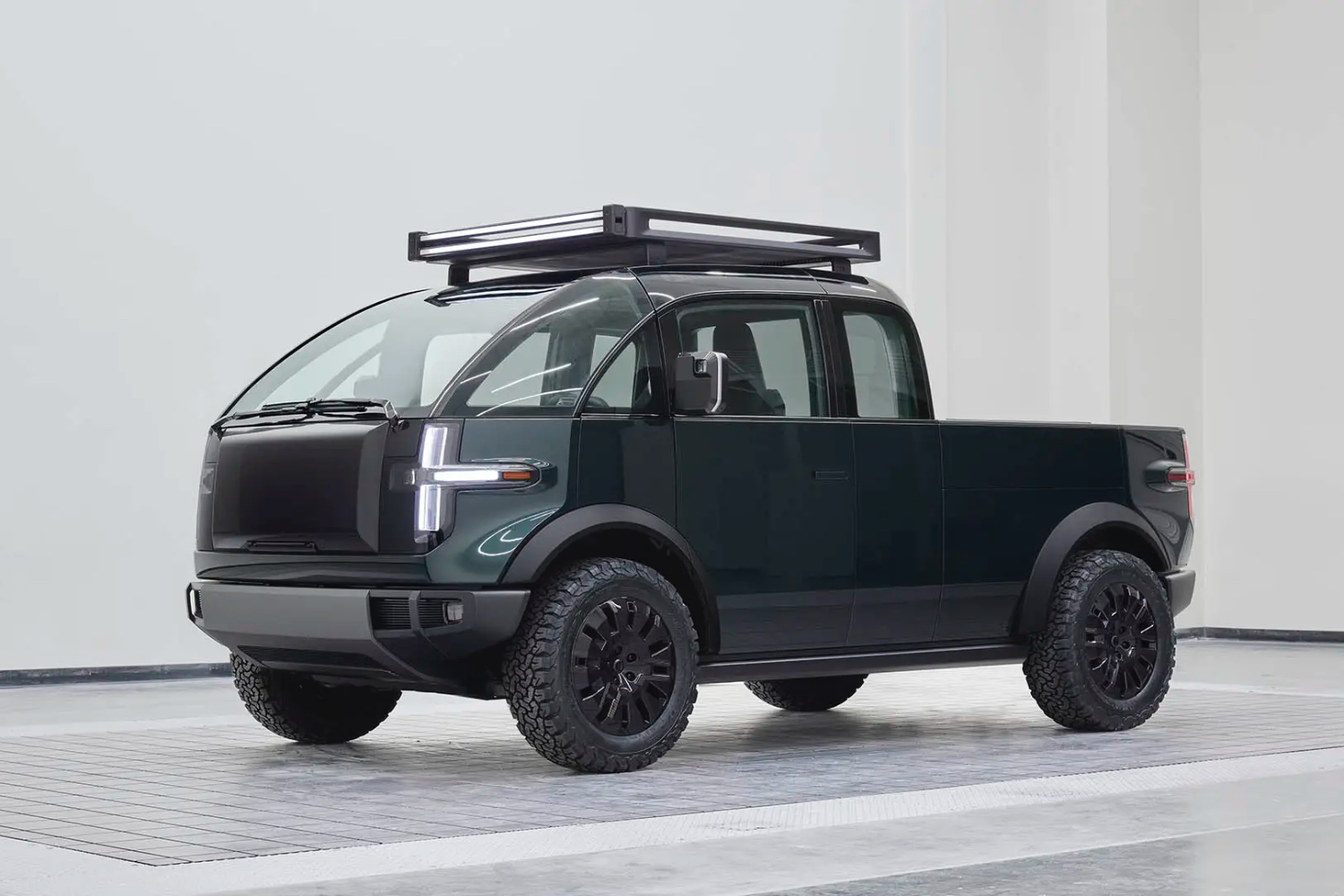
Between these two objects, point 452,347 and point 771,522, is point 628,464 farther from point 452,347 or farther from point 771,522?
point 452,347

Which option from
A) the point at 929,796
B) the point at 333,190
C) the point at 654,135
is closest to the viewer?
the point at 929,796

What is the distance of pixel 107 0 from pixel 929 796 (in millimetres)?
7554

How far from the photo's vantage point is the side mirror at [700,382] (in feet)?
24.4

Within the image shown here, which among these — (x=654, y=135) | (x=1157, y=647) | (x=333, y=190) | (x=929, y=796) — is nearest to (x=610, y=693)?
(x=929, y=796)

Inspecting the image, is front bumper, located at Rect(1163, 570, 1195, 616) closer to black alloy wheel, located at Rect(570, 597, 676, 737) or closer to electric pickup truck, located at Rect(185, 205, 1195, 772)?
electric pickup truck, located at Rect(185, 205, 1195, 772)

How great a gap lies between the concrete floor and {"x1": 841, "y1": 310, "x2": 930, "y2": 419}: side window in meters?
1.48

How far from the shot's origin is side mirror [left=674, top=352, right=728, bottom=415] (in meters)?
7.43

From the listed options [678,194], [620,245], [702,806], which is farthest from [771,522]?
[678,194]

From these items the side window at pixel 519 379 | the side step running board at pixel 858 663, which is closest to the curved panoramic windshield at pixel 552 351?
the side window at pixel 519 379

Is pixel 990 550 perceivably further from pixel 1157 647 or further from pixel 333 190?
pixel 333 190

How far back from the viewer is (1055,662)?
28.8 feet

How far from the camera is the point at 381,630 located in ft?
23.1

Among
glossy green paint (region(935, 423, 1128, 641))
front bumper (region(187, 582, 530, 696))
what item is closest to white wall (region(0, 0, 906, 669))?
front bumper (region(187, 582, 530, 696))

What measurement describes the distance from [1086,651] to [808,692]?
180cm
